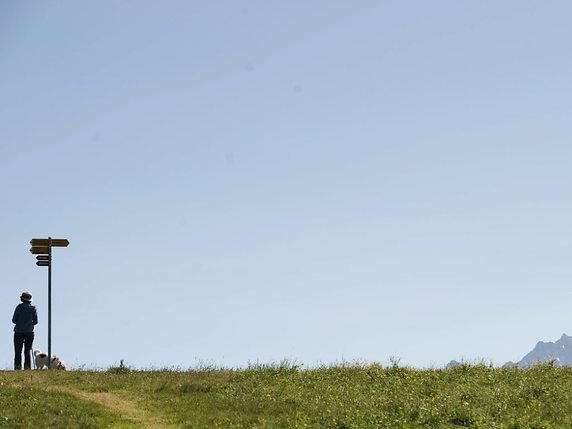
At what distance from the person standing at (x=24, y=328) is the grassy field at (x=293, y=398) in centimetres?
302

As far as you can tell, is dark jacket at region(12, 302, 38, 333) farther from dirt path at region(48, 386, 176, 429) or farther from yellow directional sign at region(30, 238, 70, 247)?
dirt path at region(48, 386, 176, 429)

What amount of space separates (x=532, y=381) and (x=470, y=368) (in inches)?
113

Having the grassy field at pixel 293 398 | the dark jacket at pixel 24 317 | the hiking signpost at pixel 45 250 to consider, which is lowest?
the grassy field at pixel 293 398

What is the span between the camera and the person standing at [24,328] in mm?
28500

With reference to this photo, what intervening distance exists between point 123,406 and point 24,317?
9978 mm

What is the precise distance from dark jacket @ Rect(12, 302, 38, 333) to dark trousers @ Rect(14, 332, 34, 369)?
0.67 feet

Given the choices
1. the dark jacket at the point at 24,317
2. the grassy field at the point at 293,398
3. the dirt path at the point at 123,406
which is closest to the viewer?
the grassy field at the point at 293,398

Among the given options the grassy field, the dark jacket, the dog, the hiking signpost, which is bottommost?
the grassy field

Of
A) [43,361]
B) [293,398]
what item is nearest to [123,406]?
[293,398]

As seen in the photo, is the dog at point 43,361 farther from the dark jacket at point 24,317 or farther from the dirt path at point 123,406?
the dirt path at point 123,406

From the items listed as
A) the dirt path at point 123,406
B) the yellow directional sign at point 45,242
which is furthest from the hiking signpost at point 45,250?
the dirt path at point 123,406

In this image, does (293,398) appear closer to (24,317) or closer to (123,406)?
(123,406)

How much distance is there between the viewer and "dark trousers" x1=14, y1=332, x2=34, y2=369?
28.6 metres

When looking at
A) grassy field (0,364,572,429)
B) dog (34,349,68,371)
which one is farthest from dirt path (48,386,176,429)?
dog (34,349,68,371)
